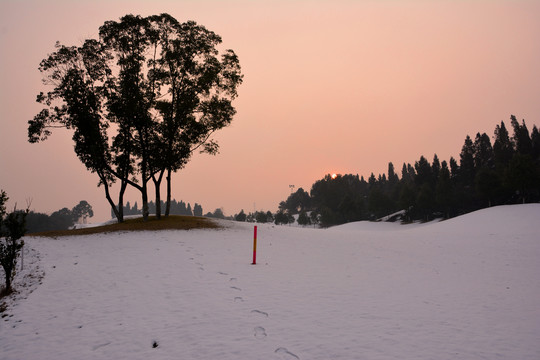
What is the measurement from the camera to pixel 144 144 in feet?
97.5

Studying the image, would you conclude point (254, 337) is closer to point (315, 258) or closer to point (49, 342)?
point (49, 342)

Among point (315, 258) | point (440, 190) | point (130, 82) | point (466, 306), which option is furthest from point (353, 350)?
point (440, 190)

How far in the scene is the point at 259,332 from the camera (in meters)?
6.86

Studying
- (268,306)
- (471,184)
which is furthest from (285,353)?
(471,184)

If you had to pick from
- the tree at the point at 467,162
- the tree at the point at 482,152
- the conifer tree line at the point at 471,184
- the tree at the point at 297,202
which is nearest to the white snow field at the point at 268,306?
the conifer tree line at the point at 471,184

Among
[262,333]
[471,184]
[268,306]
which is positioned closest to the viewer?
[262,333]

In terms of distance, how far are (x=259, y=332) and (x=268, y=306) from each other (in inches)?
67.7

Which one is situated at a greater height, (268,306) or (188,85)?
(188,85)

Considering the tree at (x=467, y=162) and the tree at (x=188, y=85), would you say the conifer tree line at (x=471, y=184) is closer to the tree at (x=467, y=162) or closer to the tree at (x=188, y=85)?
the tree at (x=467, y=162)

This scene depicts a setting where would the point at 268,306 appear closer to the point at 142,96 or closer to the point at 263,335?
the point at 263,335

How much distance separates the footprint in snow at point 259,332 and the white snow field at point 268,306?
0.9 inches

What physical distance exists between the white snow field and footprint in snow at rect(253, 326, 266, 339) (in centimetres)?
2

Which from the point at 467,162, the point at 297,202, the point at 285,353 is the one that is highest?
the point at 467,162

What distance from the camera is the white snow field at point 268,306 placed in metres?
6.19
